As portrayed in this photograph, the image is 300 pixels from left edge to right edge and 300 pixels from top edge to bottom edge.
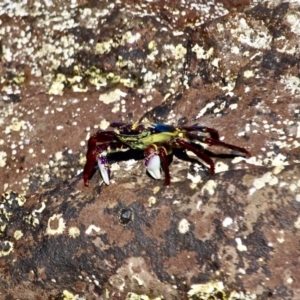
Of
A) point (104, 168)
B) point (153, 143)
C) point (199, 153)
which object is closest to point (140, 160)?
point (153, 143)

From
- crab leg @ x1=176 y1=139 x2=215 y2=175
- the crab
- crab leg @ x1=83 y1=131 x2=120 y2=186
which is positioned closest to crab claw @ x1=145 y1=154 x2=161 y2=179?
the crab

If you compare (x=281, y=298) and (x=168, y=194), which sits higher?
(x=168, y=194)

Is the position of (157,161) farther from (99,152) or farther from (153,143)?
(99,152)

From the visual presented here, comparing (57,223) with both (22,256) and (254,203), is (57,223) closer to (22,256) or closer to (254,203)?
(22,256)

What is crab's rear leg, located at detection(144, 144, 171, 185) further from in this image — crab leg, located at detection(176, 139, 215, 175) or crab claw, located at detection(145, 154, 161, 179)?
crab leg, located at detection(176, 139, 215, 175)

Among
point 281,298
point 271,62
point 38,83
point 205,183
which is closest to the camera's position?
point 281,298

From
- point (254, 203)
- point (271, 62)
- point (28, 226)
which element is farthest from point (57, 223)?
point (271, 62)
